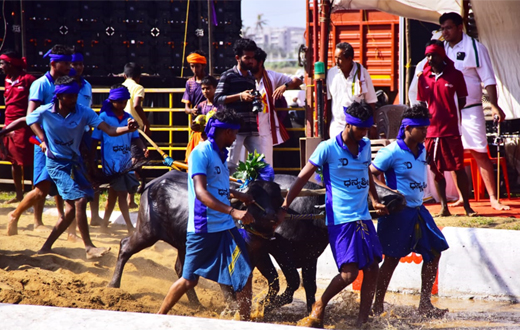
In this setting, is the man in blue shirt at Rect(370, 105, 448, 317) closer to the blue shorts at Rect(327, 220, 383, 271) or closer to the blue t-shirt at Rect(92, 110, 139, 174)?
the blue shorts at Rect(327, 220, 383, 271)

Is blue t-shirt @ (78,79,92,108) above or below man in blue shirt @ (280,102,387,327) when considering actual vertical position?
above

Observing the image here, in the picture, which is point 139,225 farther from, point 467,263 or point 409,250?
point 467,263

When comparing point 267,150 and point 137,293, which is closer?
point 137,293

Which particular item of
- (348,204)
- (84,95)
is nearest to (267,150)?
(84,95)

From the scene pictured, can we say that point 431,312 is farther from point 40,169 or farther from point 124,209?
point 40,169

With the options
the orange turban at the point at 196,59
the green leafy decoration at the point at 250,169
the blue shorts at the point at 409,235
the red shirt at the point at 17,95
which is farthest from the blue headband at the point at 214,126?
the red shirt at the point at 17,95

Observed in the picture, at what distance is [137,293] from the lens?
6168mm

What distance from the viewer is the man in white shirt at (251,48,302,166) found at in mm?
8094

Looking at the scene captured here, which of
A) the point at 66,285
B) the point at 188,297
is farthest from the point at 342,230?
the point at 66,285

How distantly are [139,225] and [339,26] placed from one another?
367 inches

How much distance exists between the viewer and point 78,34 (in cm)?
1504

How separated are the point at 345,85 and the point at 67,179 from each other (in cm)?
370

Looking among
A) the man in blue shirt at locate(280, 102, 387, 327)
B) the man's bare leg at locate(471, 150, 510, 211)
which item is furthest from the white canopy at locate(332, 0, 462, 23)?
the man in blue shirt at locate(280, 102, 387, 327)

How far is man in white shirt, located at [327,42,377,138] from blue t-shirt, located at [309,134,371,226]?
3.27 meters
